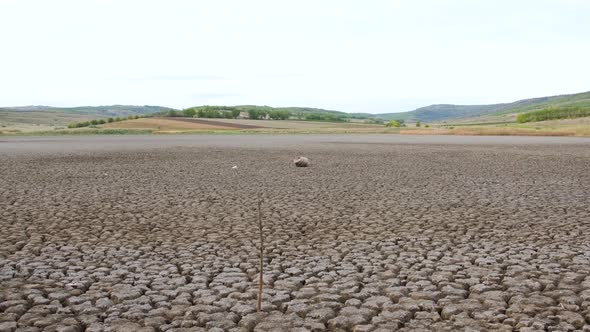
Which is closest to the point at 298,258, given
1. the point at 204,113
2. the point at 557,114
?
the point at 557,114

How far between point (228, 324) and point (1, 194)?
10.5 m

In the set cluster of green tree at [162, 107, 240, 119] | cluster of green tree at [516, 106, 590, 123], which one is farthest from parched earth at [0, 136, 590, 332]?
cluster of green tree at [162, 107, 240, 119]

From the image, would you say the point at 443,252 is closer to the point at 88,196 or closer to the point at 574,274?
the point at 574,274

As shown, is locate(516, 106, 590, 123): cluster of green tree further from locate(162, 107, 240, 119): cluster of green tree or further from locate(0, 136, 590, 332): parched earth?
locate(0, 136, 590, 332): parched earth

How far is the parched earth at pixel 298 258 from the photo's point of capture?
4.98m

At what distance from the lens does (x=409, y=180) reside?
1603 cm

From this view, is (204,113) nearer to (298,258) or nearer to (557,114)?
(557,114)

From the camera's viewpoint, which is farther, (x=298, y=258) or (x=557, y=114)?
(x=557, y=114)

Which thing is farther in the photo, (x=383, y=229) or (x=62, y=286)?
(x=383, y=229)

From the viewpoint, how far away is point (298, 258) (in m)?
7.05

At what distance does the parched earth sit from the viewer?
16.4ft

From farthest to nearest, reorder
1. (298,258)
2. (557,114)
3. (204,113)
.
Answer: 1. (204,113)
2. (557,114)
3. (298,258)

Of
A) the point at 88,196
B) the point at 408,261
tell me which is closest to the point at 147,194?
the point at 88,196

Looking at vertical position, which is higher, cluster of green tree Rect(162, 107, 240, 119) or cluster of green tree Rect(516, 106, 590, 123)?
cluster of green tree Rect(162, 107, 240, 119)
